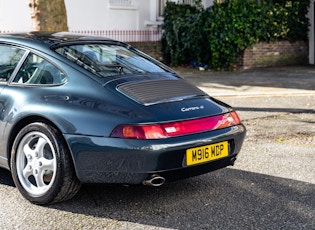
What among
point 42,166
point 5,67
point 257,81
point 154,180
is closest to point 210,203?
point 154,180

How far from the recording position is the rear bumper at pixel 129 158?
4004 mm

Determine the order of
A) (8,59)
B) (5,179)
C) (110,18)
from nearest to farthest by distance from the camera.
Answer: (8,59) → (5,179) → (110,18)

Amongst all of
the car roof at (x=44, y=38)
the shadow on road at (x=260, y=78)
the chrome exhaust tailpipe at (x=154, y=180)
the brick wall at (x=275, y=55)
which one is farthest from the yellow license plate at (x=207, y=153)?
the brick wall at (x=275, y=55)

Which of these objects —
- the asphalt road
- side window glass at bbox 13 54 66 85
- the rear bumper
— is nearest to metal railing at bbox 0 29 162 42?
the asphalt road

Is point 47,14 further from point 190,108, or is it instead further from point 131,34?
point 131,34

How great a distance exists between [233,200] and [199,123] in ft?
2.61

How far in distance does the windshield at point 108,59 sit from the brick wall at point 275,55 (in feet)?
42.5

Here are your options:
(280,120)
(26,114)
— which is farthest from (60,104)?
(280,120)

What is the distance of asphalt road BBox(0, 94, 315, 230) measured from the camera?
4.04m

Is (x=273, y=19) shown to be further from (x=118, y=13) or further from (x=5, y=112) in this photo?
(x=5, y=112)

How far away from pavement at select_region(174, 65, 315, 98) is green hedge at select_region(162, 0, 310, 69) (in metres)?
0.76

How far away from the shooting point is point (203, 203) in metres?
4.52

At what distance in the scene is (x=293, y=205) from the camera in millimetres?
4473

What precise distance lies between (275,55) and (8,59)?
15.1 meters
